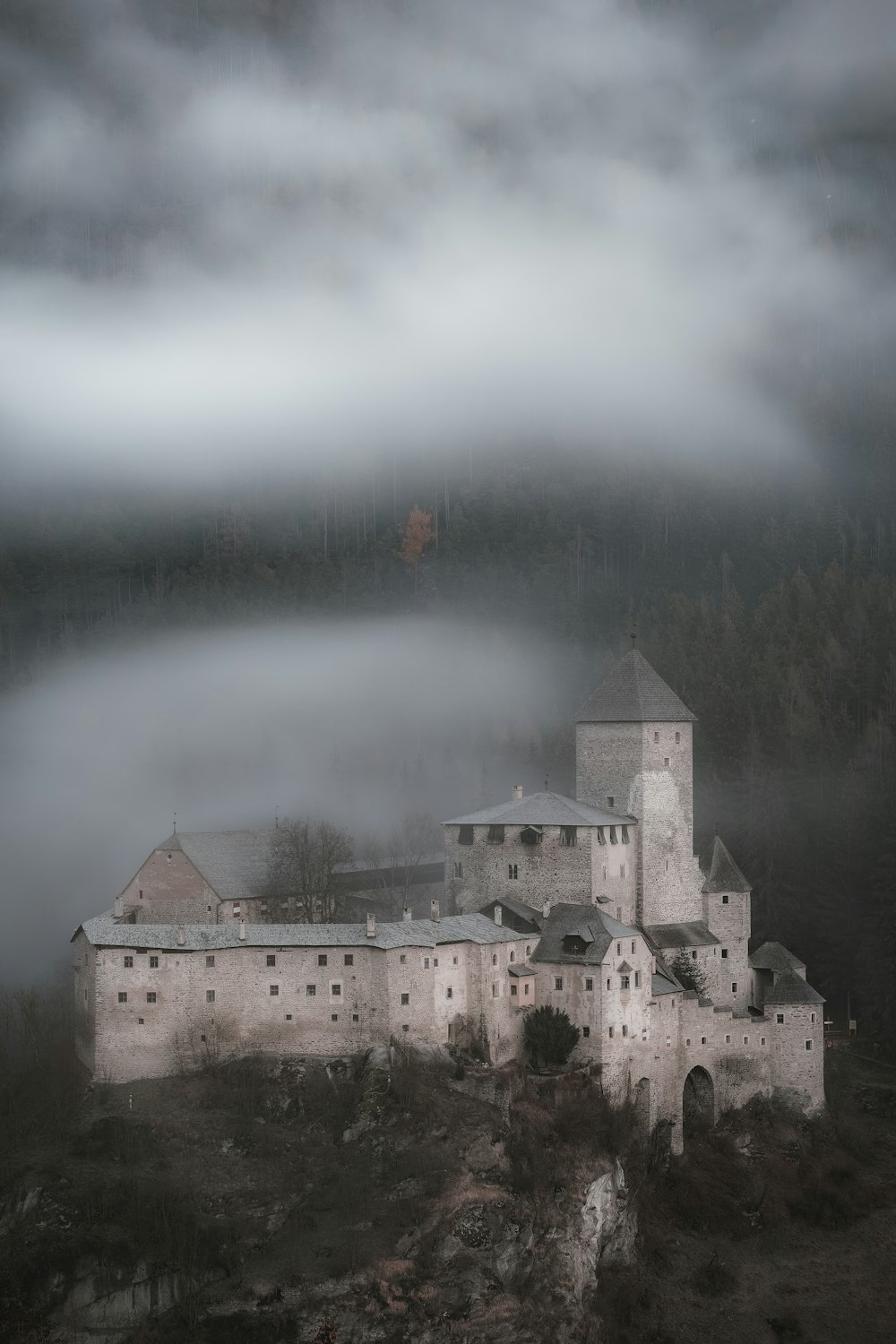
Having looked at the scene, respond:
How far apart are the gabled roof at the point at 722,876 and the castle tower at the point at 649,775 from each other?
78cm

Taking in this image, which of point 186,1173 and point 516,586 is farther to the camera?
point 516,586

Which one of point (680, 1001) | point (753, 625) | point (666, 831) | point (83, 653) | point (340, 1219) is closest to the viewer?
point (340, 1219)

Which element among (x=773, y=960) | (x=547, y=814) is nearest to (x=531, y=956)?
(x=547, y=814)

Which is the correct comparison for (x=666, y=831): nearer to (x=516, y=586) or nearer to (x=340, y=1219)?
(x=340, y=1219)

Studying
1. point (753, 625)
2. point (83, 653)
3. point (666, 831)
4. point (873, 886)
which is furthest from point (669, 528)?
point (666, 831)

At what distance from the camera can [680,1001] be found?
70.7m

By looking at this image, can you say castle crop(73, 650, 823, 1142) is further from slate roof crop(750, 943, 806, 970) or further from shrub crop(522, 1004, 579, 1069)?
shrub crop(522, 1004, 579, 1069)

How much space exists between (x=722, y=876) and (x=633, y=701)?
9796mm

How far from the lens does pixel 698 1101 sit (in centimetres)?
7200

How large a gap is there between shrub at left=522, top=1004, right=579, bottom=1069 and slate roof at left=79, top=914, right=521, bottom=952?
3.73 metres

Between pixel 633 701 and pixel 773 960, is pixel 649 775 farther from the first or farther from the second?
pixel 773 960

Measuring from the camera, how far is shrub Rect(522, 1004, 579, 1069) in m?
65.2

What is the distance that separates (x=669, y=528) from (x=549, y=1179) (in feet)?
370

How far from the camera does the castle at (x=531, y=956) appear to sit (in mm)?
63125
